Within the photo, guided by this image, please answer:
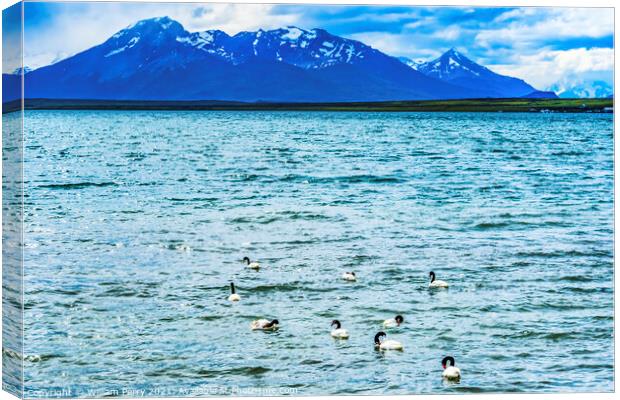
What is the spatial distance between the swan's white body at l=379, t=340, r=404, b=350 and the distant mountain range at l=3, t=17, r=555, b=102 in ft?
15.9

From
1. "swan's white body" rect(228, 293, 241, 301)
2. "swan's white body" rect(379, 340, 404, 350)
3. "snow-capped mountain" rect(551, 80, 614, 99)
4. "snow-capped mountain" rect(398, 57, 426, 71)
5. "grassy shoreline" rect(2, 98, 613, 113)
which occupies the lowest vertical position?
"swan's white body" rect(379, 340, 404, 350)

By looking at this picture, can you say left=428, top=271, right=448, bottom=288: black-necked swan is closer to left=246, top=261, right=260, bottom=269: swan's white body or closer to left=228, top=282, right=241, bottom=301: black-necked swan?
left=246, top=261, right=260, bottom=269: swan's white body

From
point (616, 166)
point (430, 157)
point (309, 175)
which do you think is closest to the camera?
point (616, 166)

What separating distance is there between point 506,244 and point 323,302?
11.0 feet

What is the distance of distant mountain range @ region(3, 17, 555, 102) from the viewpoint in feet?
71.2

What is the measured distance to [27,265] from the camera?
21.7 m

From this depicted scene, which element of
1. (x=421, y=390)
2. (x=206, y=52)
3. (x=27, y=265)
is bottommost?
(x=421, y=390)

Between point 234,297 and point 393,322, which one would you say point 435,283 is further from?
point 234,297

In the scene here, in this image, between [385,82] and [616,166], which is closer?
[616,166]

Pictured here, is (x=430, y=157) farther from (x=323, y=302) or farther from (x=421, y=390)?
(x=421, y=390)

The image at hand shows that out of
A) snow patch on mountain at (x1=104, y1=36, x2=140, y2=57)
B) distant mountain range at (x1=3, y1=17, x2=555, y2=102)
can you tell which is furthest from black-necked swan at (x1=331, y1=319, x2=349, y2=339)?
snow patch on mountain at (x1=104, y1=36, x2=140, y2=57)

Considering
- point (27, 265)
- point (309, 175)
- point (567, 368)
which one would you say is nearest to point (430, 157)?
point (309, 175)

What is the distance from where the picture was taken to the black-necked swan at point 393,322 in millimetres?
21883

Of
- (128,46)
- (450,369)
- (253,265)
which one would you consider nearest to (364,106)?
(253,265)
